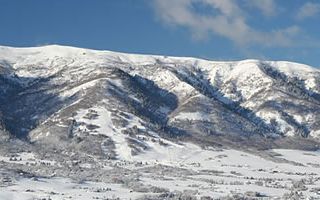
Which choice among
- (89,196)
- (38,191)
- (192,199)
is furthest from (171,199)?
(38,191)

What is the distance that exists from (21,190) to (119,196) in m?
28.1

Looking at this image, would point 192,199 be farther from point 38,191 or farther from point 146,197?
point 38,191

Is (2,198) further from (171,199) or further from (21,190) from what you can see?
(171,199)

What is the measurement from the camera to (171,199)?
7825 inches

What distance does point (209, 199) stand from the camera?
7849 inches

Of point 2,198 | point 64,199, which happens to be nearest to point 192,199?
point 64,199

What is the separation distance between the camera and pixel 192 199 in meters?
198

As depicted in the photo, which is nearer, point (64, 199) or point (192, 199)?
point (64, 199)

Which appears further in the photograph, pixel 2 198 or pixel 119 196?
pixel 119 196

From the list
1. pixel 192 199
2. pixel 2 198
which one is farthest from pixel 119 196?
pixel 2 198

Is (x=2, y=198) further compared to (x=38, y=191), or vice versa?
(x=38, y=191)

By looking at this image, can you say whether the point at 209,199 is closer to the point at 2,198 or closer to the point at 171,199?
the point at 171,199

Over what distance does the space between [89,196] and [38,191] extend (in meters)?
15.1

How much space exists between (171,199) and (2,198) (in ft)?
158
